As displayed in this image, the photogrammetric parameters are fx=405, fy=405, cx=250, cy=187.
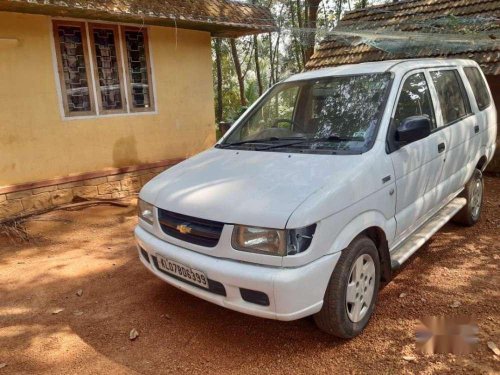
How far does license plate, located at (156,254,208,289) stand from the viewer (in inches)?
107

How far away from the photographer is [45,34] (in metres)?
6.35

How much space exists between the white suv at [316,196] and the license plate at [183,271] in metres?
0.01

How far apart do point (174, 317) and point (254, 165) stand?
1.43 meters

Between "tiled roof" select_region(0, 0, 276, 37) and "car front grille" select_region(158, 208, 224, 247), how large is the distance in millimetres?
4212

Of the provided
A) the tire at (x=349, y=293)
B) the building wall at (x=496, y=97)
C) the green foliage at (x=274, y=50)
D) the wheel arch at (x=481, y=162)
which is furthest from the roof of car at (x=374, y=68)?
the green foliage at (x=274, y=50)

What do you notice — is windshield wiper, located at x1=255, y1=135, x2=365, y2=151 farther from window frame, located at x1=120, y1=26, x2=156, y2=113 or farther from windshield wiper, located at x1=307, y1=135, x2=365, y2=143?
window frame, located at x1=120, y1=26, x2=156, y2=113

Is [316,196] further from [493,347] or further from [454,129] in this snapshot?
[454,129]

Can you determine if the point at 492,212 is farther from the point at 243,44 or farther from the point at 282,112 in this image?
the point at 243,44

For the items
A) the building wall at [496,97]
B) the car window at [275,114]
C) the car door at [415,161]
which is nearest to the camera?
the car door at [415,161]

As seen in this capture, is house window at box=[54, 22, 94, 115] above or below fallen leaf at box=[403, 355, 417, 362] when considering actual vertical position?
above

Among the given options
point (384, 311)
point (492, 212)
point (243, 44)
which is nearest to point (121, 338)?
point (384, 311)

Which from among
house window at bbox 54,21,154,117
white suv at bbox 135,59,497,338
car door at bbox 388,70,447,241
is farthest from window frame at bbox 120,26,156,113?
car door at bbox 388,70,447,241

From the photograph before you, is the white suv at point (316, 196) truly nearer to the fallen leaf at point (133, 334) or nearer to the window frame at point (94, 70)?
the fallen leaf at point (133, 334)

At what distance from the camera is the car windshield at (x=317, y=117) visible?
3.22 m
